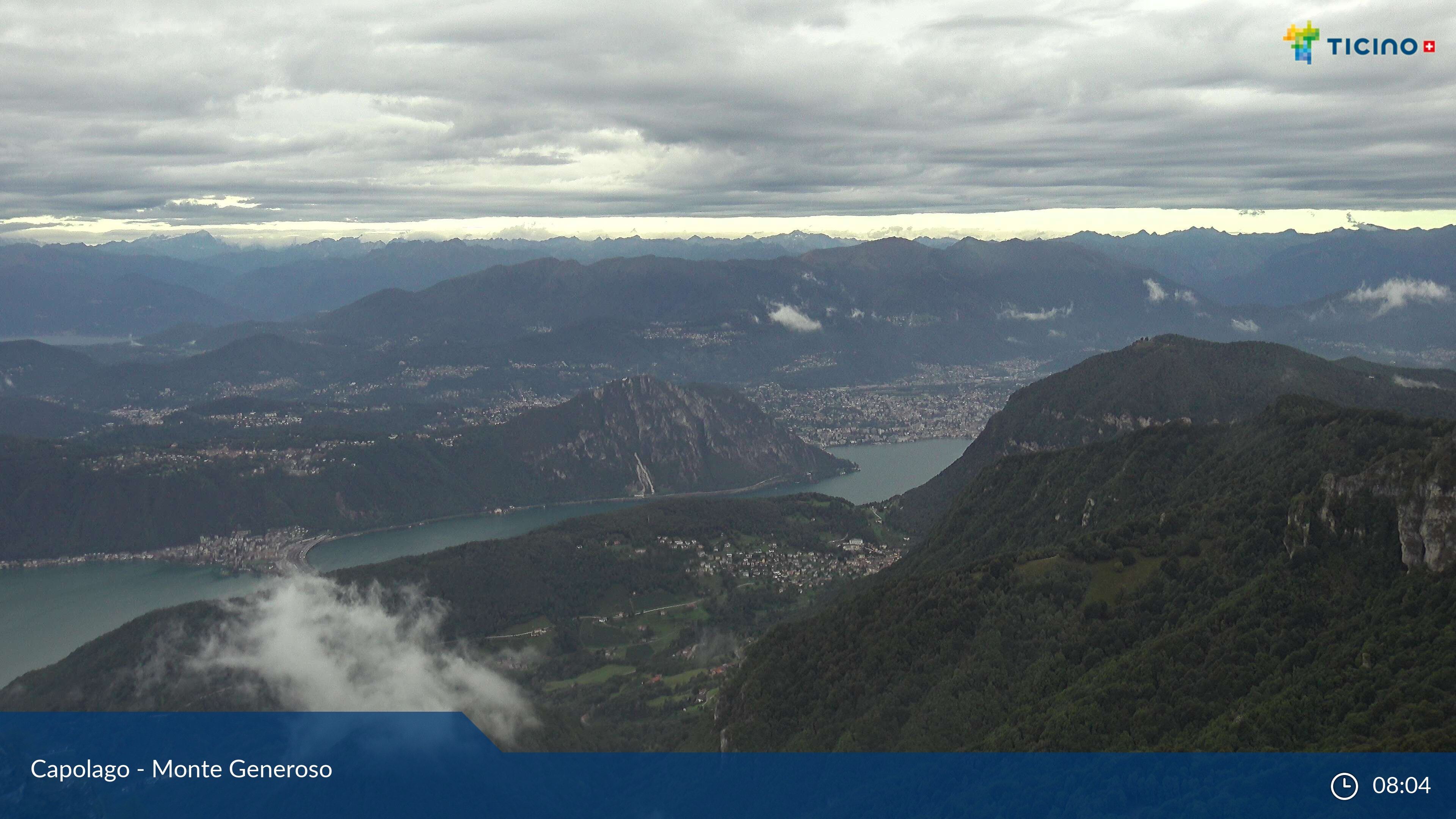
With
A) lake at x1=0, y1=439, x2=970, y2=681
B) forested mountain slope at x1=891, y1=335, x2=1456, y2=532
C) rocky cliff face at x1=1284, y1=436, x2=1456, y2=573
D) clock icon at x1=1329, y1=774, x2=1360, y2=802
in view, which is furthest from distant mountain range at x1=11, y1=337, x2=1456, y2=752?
lake at x1=0, y1=439, x2=970, y2=681

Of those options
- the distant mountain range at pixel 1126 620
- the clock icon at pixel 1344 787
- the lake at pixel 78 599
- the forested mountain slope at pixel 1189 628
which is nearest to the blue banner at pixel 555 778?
the clock icon at pixel 1344 787

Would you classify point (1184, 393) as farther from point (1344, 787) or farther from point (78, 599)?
point (78, 599)

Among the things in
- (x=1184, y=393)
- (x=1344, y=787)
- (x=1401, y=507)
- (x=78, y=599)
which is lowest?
(x=78, y=599)

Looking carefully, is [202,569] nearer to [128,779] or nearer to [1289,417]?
[128,779]

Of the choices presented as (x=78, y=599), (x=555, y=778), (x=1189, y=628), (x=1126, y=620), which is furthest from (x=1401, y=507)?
(x=78, y=599)

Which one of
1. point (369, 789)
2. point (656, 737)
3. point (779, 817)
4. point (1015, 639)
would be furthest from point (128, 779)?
point (1015, 639)
